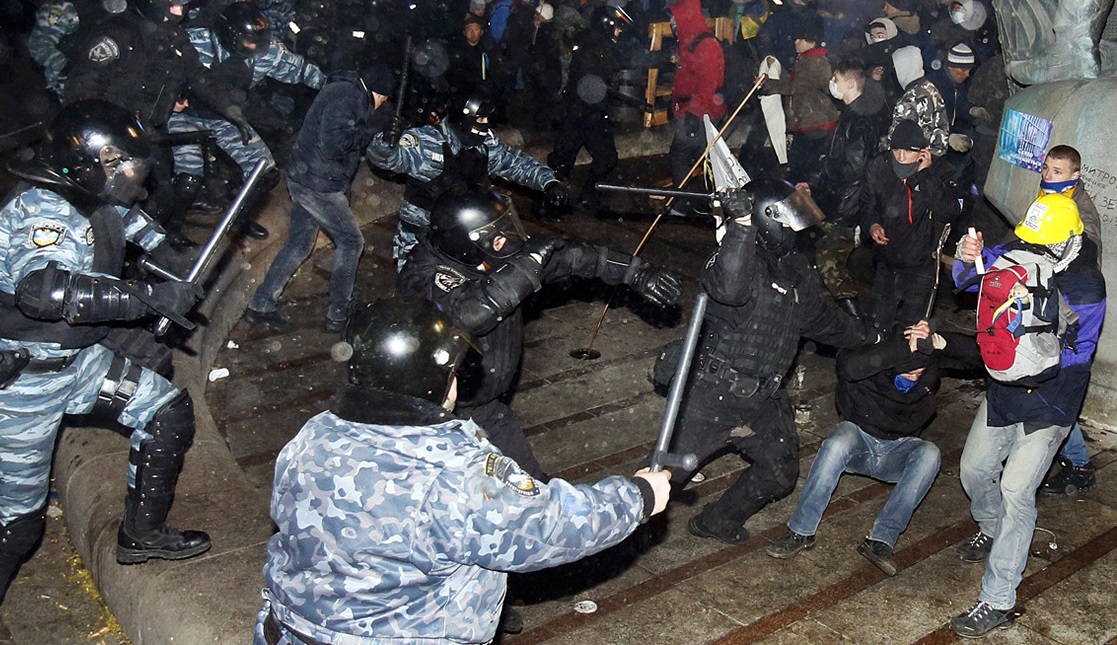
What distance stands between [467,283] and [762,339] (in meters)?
1.40

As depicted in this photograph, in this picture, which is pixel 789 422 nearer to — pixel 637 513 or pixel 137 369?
pixel 637 513

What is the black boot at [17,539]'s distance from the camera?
4945mm

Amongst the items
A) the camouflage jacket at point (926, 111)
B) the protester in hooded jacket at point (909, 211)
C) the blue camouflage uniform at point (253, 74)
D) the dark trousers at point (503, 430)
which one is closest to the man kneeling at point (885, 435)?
the dark trousers at point (503, 430)

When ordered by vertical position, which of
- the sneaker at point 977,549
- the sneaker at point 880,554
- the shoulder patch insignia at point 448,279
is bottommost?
the sneaker at point 880,554

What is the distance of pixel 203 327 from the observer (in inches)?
297

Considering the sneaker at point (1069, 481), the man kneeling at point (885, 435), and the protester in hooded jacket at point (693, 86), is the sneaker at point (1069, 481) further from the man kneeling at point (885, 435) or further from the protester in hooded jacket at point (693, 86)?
the protester in hooded jacket at point (693, 86)

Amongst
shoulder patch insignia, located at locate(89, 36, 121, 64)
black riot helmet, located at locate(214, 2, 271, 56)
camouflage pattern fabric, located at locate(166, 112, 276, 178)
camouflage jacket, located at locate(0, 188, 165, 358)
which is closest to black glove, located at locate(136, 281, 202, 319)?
camouflage jacket, located at locate(0, 188, 165, 358)

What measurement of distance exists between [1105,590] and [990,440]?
944mm

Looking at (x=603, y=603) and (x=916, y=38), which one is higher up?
(x=916, y=38)

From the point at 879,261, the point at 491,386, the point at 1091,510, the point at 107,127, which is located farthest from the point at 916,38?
the point at 107,127

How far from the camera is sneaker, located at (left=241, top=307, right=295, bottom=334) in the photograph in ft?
27.5

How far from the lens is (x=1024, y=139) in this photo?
7309mm

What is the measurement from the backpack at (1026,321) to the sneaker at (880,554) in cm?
109

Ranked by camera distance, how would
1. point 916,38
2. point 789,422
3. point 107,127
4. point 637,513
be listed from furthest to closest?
point 916,38
point 789,422
point 107,127
point 637,513
